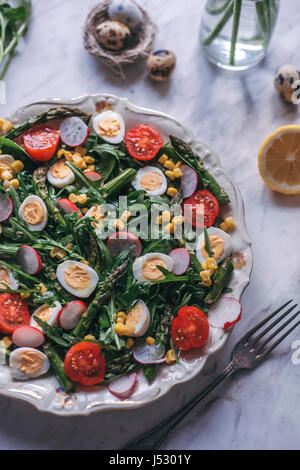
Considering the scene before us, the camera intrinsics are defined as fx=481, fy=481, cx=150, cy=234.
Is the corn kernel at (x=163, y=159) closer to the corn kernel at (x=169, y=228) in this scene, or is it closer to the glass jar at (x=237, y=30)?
the corn kernel at (x=169, y=228)

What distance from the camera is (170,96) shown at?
3641 mm

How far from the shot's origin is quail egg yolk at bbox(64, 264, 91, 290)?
2912 mm

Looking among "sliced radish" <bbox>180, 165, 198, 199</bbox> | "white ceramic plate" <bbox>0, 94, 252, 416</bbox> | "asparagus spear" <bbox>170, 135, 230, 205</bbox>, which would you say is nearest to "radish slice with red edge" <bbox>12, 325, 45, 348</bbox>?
"white ceramic plate" <bbox>0, 94, 252, 416</bbox>

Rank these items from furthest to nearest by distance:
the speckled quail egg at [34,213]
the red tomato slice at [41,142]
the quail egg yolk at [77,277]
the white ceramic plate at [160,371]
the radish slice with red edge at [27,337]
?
the red tomato slice at [41,142]
the speckled quail egg at [34,213]
the quail egg yolk at [77,277]
the radish slice with red edge at [27,337]
the white ceramic plate at [160,371]

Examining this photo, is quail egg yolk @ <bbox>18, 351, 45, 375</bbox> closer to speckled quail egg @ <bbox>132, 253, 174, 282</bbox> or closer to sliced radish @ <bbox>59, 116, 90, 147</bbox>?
speckled quail egg @ <bbox>132, 253, 174, 282</bbox>

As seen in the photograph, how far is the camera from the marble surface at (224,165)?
303cm

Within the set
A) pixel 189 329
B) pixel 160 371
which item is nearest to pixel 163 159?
pixel 189 329

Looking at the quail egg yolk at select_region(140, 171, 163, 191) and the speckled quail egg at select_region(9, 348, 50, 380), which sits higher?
the quail egg yolk at select_region(140, 171, 163, 191)

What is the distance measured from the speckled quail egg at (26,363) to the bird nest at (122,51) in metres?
2.13

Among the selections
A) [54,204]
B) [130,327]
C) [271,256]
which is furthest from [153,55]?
[130,327]

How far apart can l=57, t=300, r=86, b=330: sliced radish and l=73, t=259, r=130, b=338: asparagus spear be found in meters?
0.04

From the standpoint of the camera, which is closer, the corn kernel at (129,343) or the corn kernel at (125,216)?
the corn kernel at (129,343)

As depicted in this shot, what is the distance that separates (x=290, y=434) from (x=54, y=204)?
2.12 metres

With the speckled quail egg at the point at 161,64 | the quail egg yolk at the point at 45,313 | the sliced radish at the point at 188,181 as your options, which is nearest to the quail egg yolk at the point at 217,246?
the sliced radish at the point at 188,181
